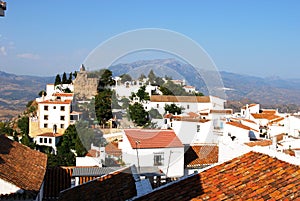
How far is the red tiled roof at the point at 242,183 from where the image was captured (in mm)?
4832

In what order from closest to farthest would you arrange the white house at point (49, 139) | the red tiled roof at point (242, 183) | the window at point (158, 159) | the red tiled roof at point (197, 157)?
1. the red tiled roof at point (242, 183)
2. the window at point (158, 159)
3. the red tiled roof at point (197, 157)
4. the white house at point (49, 139)

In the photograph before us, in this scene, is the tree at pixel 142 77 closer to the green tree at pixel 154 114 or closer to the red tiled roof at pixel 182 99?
the red tiled roof at pixel 182 99

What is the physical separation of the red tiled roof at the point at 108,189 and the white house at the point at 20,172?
37.1 inches

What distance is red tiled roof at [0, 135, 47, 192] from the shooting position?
8.90m

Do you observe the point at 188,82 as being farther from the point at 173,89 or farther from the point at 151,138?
the point at 151,138

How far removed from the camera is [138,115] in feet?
25.7

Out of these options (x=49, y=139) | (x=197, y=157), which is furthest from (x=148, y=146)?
(x=49, y=139)

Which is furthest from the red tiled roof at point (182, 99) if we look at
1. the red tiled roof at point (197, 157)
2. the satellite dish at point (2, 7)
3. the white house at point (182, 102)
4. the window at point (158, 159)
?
the red tiled roof at point (197, 157)

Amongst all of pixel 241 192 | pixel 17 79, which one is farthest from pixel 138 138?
pixel 17 79

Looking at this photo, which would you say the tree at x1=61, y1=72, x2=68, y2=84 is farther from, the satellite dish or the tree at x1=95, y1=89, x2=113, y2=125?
the satellite dish

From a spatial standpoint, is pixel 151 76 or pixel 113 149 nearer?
pixel 151 76

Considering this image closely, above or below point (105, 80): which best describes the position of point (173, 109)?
below

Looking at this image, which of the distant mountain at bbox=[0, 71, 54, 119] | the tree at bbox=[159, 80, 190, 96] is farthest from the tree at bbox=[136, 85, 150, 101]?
the distant mountain at bbox=[0, 71, 54, 119]

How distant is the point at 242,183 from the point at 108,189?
323cm
